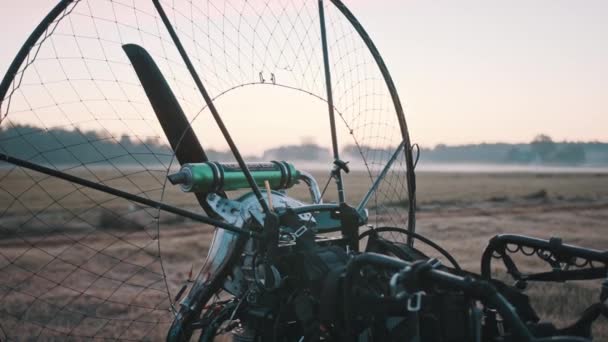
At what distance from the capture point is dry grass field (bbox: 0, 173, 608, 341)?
6609 millimetres

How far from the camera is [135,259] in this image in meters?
13.0

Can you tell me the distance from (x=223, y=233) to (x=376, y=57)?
2041 mm

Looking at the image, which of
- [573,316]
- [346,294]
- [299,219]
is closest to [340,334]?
[346,294]

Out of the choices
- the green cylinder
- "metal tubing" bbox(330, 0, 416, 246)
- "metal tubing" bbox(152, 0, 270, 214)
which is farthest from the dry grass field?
"metal tubing" bbox(330, 0, 416, 246)

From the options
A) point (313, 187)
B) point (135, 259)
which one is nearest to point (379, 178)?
point (313, 187)

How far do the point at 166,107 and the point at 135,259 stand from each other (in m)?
9.07

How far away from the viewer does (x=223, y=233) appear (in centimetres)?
422

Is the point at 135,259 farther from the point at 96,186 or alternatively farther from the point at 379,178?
the point at 96,186

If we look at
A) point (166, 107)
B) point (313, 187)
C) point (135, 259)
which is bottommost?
point (135, 259)

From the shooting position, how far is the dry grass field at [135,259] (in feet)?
21.7

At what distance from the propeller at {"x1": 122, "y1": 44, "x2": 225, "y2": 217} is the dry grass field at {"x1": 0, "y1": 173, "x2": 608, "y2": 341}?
0.72 m

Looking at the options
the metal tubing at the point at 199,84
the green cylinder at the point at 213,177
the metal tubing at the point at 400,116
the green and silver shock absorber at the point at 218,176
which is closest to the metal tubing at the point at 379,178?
the metal tubing at the point at 400,116

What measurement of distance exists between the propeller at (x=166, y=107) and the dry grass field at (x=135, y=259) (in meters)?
0.72

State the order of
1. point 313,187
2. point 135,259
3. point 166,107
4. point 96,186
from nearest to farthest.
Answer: point 96,186
point 166,107
point 313,187
point 135,259
